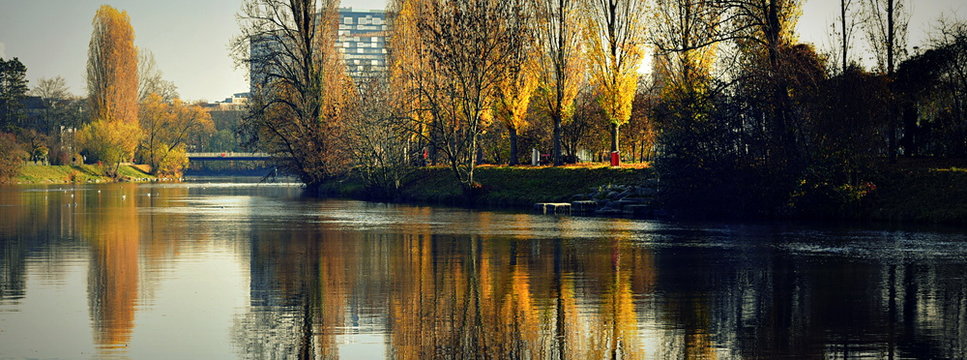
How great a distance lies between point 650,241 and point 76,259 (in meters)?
13.5

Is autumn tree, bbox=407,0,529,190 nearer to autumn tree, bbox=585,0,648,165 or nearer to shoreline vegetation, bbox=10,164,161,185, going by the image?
autumn tree, bbox=585,0,648,165

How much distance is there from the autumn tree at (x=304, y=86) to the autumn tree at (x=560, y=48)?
1361cm

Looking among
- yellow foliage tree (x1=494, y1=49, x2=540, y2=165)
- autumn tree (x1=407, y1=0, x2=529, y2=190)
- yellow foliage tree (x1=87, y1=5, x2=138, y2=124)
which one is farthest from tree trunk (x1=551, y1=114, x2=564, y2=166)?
yellow foliage tree (x1=87, y1=5, x2=138, y2=124)

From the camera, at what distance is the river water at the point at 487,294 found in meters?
11.6

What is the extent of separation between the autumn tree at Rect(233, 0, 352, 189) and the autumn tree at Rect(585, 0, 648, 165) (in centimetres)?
1650

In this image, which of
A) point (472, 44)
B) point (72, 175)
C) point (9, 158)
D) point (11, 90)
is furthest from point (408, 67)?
point (11, 90)

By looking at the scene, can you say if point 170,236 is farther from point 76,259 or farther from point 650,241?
point 650,241

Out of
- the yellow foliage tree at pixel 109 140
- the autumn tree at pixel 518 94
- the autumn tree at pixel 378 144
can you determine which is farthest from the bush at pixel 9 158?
the autumn tree at pixel 518 94

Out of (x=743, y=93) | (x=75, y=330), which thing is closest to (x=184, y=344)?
(x=75, y=330)

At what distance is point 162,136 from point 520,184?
92.7m

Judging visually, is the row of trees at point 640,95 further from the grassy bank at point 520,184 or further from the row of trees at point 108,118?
the row of trees at point 108,118

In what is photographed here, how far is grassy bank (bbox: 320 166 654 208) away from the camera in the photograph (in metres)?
47.0

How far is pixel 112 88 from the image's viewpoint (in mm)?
115562

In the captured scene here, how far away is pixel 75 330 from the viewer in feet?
41.7
